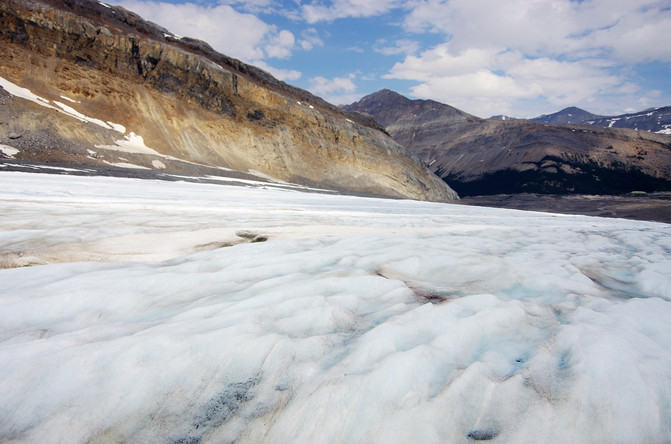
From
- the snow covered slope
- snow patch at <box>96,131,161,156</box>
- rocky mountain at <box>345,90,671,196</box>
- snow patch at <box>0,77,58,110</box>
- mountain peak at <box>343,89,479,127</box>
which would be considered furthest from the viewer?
mountain peak at <box>343,89,479,127</box>

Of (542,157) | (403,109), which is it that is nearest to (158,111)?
(542,157)

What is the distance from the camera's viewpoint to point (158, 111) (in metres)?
27.0

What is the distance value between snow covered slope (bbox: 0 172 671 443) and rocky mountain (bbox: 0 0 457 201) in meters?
19.9

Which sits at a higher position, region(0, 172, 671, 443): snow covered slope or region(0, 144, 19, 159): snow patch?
region(0, 144, 19, 159): snow patch

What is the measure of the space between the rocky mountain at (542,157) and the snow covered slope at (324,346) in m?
60.6

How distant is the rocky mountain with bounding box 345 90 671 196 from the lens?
55.9 metres

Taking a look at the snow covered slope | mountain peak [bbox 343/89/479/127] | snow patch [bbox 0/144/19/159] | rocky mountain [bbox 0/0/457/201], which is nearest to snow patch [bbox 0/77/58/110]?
rocky mountain [bbox 0/0/457/201]

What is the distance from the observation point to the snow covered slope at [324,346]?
5.96ft

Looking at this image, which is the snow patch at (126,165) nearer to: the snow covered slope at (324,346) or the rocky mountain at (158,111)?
the rocky mountain at (158,111)

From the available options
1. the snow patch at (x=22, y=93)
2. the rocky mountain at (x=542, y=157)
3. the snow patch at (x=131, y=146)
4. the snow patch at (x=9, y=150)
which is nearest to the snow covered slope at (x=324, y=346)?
the snow patch at (x=9, y=150)

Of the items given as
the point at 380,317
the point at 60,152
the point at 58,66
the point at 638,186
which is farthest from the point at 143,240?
the point at 638,186

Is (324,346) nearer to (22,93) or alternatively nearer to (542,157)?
(22,93)

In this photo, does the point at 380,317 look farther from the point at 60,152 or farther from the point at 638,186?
the point at 638,186

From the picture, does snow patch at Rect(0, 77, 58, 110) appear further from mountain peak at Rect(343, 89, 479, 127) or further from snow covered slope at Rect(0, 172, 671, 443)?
mountain peak at Rect(343, 89, 479, 127)
